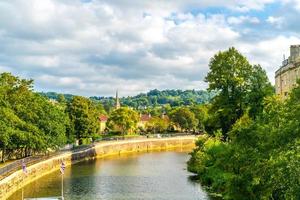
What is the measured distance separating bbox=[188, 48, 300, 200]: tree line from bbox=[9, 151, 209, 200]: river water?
3.73 m

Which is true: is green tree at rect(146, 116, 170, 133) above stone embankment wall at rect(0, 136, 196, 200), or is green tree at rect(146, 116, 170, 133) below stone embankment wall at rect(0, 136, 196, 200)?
above

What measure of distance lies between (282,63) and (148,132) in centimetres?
11793

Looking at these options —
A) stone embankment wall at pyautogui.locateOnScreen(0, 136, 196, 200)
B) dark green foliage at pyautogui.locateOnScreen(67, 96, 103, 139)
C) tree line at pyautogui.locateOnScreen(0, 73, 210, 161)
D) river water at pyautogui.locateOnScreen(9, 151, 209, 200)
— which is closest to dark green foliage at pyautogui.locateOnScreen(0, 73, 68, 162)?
tree line at pyautogui.locateOnScreen(0, 73, 210, 161)

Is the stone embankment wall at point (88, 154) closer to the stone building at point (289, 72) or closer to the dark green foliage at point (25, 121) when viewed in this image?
the dark green foliage at point (25, 121)

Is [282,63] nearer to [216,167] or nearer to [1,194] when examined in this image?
[216,167]

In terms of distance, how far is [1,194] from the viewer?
5050 cm

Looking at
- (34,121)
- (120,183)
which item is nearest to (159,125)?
(34,121)

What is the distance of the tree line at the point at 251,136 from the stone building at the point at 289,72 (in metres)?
3.74

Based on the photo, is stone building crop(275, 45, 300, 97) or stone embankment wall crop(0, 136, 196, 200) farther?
stone building crop(275, 45, 300, 97)

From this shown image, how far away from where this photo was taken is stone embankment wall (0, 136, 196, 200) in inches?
2195

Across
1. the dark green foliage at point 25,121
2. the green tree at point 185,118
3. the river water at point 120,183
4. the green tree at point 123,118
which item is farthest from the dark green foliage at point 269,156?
the green tree at point 185,118

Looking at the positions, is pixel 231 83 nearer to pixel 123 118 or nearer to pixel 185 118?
pixel 123 118

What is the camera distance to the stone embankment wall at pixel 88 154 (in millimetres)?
55744

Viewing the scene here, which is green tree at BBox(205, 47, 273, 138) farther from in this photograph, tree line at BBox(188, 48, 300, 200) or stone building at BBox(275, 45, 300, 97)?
stone building at BBox(275, 45, 300, 97)
